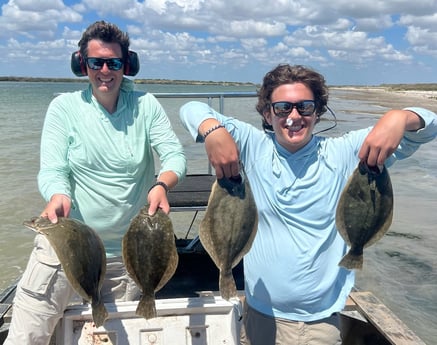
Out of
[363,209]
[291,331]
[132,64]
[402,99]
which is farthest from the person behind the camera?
[402,99]

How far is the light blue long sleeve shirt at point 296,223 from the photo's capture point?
287 cm

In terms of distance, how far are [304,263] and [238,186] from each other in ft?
2.38

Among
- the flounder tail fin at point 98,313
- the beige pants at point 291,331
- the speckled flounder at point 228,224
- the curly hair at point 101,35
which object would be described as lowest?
the beige pants at point 291,331

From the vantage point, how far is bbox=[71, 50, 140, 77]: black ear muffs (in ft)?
10.8

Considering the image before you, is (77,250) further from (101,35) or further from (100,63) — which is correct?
(101,35)

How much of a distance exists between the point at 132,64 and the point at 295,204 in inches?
59.6

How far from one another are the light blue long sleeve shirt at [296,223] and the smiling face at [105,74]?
61 cm

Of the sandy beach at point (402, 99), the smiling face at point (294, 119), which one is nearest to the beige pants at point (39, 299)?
the smiling face at point (294, 119)

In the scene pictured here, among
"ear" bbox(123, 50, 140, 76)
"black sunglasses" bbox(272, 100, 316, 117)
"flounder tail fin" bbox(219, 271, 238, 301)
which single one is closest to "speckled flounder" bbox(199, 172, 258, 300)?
"flounder tail fin" bbox(219, 271, 238, 301)

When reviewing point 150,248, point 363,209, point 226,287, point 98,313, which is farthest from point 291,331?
point 98,313

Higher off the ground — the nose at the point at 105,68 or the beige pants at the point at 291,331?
the nose at the point at 105,68

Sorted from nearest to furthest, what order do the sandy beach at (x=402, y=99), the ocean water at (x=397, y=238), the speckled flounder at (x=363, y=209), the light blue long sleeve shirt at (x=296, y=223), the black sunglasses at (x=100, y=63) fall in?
the speckled flounder at (x=363, y=209) < the light blue long sleeve shirt at (x=296, y=223) < the black sunglasses at (x=100, y=63) < the ocean water at (x=397, y=238) < the sandy beach at (x=402, y=99)

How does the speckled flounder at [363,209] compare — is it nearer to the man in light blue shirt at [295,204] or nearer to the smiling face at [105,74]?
the man in light blue shirt at [295,204]

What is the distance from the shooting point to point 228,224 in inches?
99.9
